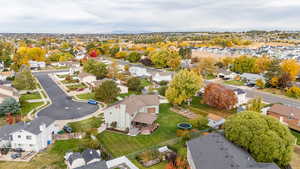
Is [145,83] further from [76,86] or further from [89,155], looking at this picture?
[89,155]

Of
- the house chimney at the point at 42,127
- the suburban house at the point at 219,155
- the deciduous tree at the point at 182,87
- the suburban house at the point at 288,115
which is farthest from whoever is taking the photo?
the deciduous tree at the point at 182,87

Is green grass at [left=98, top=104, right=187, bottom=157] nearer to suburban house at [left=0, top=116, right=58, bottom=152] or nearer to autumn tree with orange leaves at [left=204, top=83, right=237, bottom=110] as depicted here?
suburban house at [left=0, top=116, right=58, bottom=152]

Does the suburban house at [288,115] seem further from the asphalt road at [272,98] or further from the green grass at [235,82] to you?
the green grass at [235,82]

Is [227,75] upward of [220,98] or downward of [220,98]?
upward

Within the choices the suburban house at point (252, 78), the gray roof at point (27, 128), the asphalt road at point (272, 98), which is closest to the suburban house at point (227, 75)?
the suburban house at point (252, 78)

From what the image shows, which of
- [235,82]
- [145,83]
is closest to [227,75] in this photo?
[235,82]

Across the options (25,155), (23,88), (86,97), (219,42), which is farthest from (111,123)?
(219,42)
